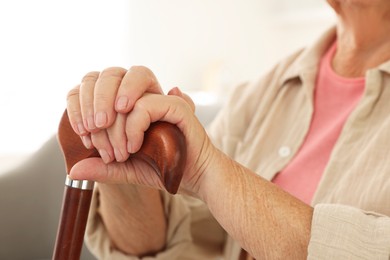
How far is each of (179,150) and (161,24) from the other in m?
2.51

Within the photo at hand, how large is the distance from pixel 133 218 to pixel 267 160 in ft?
0.90

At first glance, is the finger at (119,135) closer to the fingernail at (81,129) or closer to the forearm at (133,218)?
the fingernail at (81,129)

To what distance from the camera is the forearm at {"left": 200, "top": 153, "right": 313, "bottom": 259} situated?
70 centimetres

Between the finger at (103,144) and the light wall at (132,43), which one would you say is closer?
the finger at (103,144)

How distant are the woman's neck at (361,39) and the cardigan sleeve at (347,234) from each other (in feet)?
1.37

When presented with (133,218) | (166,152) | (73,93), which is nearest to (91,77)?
(73,93)

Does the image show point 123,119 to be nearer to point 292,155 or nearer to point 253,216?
point 253,216

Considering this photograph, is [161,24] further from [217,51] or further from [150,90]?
[150,90]

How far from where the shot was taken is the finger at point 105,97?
622 millimetres

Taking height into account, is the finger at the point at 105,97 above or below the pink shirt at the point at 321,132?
above

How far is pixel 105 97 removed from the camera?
24.9 inches

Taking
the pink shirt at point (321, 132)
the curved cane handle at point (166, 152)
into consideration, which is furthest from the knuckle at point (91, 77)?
the pink shirt at point (321, 132)

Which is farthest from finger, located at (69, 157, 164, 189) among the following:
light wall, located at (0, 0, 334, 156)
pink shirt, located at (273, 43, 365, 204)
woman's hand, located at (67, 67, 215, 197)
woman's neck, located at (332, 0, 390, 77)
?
light wall, located at (0, 0, 334, 156)

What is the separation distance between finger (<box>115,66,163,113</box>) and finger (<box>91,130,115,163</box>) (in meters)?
0.04
